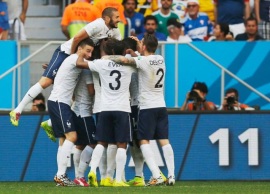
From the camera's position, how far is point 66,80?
58.7ft

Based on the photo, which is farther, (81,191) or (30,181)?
(30,181)

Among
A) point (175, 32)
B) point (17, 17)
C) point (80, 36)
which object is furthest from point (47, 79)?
point (17, 17)

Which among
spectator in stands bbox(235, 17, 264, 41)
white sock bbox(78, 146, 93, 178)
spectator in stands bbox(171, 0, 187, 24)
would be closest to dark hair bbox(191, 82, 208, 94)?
spectator in stands bbox(235, 17, 264, 41)

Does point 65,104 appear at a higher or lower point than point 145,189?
higher

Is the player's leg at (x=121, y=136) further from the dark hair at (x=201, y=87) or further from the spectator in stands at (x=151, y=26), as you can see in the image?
the spectator in stands at (x=151, y=26)

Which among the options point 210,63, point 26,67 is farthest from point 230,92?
point 26,67

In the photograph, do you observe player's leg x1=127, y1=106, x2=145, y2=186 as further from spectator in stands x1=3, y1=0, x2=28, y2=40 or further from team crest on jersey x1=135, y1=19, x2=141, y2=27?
spectator in stands x1=3, y1=0, x2=28, y2=40

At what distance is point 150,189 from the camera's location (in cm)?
1672

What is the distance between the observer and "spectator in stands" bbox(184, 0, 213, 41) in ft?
75.7

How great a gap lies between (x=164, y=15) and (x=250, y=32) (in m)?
1.66

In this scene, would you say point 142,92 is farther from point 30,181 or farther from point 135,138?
Result: point 30,181

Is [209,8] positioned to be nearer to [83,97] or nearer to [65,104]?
[83,97]

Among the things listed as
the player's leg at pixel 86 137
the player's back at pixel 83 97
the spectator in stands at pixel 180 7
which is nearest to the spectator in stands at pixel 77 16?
the spectator in stands at pixel 180 7

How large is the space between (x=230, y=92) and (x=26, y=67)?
3.39 metres
